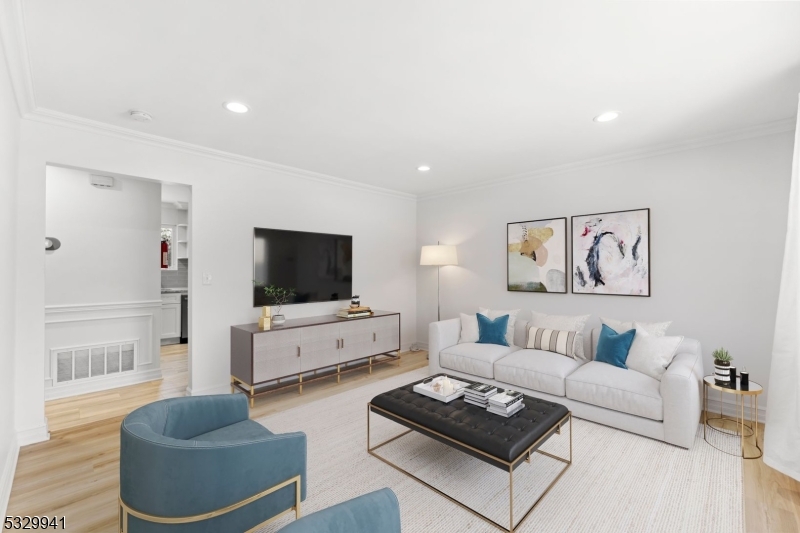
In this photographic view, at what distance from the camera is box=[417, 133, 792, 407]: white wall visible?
3.19m

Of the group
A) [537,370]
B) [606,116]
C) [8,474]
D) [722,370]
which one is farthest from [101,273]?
[722,370]

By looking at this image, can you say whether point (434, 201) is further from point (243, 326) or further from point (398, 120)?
point (243, 326)

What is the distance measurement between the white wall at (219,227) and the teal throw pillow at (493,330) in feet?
5.63

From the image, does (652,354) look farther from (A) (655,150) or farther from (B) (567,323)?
(A) (655,150)

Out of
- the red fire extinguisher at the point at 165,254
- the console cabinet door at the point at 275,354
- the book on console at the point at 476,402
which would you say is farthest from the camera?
the red fire extinguisher at the point at 165,254

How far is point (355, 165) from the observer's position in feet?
14.3

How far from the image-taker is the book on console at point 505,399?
239 cm

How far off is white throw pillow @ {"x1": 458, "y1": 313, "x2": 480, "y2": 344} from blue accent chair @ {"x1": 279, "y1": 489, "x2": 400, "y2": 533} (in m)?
3.34

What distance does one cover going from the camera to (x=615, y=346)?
3.39m

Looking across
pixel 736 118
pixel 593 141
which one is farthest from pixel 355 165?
pixel 736 118

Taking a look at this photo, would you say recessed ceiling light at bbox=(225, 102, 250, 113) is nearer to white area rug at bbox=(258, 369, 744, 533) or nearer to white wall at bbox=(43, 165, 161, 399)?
white wall at bbox=(43, 165, 161, 399)

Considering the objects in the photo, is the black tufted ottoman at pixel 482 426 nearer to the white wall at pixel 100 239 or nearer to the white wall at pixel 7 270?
the white wall at pixel 7 270

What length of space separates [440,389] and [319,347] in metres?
1.93

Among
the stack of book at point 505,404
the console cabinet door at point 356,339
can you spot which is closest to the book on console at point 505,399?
the stack of book at point 505,404
